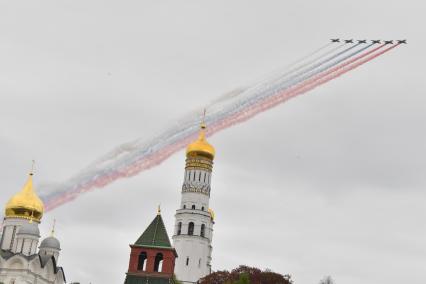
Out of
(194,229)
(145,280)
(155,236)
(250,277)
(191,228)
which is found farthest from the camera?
(191,228)

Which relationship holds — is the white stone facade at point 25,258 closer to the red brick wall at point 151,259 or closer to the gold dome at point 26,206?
the gold dome at point 26,206

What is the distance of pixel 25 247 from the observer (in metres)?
83.6

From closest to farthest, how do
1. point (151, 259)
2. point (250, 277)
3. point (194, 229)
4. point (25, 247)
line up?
1. point (151, 259)
2. point (250, 277)
3. point (25, 247)
4. point (194, 229)

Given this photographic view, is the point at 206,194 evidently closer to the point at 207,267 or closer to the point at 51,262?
the point at 207,267

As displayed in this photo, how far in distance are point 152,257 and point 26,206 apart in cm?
1665

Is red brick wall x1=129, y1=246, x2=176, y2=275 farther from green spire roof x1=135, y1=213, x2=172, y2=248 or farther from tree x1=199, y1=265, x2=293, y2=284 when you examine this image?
tree x1=199, y1=265, x2=293, y2=284

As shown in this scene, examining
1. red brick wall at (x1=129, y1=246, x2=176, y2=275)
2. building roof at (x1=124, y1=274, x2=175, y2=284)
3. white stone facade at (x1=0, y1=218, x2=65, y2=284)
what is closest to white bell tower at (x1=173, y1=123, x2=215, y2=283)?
white stone facade at (x1=0, y1=218, x2=65, y2=284)

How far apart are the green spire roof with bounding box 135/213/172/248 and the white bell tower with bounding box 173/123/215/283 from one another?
666 inches

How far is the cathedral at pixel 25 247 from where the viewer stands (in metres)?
81.5

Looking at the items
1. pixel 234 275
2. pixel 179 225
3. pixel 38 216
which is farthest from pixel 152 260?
pixel 179 225

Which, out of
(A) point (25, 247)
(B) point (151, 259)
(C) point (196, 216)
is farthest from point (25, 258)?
(C) point (196, 216)

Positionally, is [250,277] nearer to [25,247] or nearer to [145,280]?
[145,280]

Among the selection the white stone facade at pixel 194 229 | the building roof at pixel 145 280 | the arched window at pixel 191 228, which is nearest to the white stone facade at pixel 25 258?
the building roof at pixel 145 280

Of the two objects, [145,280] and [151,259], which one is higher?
[151,259]
